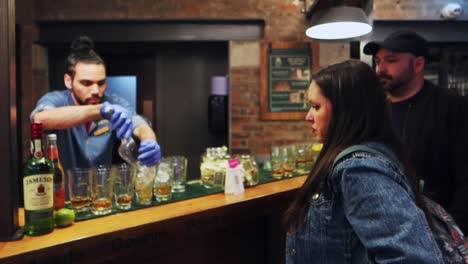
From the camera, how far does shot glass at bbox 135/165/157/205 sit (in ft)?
5.18

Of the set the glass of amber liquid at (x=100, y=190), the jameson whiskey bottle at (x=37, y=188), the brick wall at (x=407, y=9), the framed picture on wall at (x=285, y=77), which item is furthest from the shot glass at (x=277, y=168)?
the brick wall at (x=407, y=9)

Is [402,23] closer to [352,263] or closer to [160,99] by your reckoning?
[160,99]

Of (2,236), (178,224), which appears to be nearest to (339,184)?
(178,224)

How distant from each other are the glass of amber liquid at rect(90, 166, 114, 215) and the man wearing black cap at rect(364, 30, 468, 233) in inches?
52.4

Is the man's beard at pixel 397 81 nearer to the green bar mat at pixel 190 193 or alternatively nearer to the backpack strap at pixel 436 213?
the green bar mat at pixel 190 193

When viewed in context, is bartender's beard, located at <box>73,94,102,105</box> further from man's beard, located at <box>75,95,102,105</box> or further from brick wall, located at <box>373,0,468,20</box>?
brick wall, located at <box>373,0,468,20</box>

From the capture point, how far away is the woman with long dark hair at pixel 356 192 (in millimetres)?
938

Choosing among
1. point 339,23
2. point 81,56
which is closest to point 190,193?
point 81,56

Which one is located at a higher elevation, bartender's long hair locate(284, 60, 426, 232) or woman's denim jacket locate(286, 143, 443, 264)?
bartender's long hair locate(284, 60, 426, 232)

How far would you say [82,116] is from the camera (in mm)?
1805

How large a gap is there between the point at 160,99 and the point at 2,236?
3183 millimetres

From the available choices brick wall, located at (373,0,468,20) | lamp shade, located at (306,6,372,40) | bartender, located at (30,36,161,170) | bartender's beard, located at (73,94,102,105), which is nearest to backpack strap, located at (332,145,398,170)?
bartender, located at (30,36,161,170)

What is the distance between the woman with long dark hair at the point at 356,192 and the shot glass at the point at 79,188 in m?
0.72

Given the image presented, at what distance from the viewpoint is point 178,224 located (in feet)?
4.68
